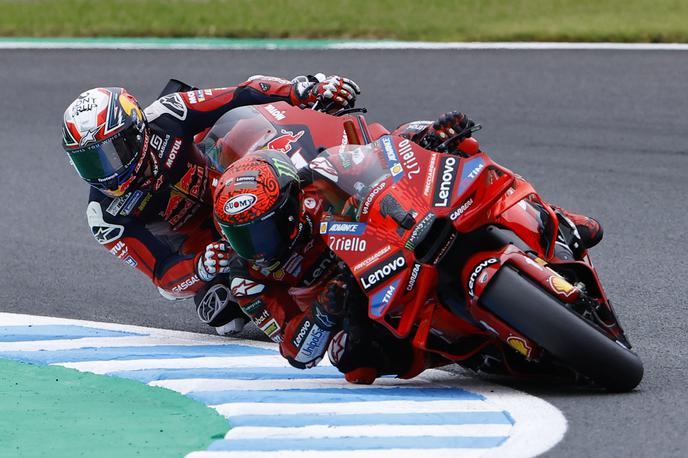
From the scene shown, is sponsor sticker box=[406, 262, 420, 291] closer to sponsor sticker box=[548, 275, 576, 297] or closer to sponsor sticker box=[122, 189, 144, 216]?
sponsor sticker box=[548, 275, 576, 297]

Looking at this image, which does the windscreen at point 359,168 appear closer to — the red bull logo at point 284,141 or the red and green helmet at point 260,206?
the red and green helmet at point 260,206

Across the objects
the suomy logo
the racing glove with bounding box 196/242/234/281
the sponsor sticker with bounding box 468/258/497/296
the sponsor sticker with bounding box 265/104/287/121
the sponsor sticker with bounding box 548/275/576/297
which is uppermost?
the sponsor sticker with bounding box 548/275/576/297

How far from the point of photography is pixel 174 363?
660 cm

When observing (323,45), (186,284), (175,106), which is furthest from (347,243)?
(323,45)

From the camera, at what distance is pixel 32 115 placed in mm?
13719

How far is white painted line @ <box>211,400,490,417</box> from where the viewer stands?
17.6 ft

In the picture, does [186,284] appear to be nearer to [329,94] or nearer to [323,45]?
[329,94]

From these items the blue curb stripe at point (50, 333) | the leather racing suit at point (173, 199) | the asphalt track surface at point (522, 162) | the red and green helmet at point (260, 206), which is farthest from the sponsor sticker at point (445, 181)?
the blue curb stripe at point (50, 333)

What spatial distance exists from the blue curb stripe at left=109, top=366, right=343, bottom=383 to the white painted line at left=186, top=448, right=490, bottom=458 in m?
1.46

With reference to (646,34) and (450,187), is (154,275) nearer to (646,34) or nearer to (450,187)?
(450,187)

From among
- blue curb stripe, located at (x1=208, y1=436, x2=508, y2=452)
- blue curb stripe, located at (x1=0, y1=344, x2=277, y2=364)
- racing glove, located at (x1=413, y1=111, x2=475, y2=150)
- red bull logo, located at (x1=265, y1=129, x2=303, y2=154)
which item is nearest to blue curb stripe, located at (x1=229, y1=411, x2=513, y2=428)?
blue curb stripe, located at (x1=208, y1=436, x2=508, y2=452)

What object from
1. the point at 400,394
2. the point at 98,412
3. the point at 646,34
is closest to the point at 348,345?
the point at 400,394

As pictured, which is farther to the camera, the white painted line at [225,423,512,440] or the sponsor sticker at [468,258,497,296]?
the sponsor sticker at [468,258,497,296]

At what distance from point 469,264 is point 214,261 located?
2.04 m
